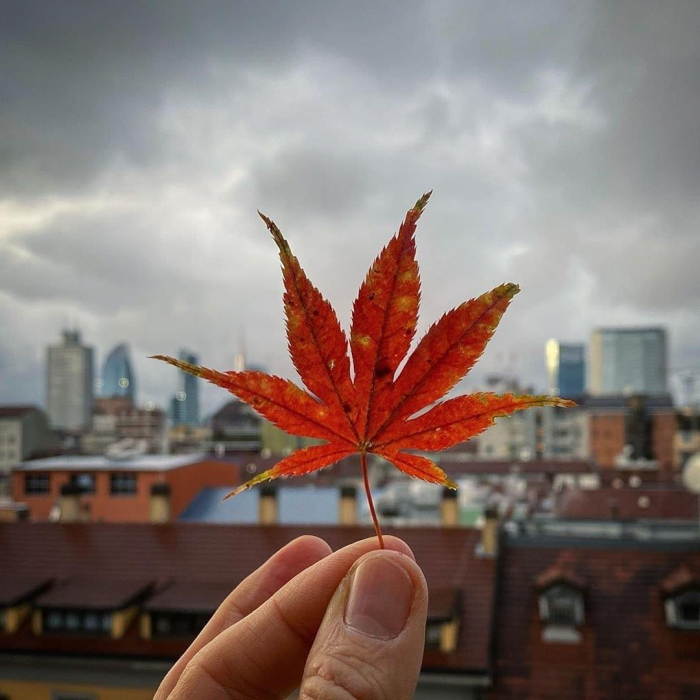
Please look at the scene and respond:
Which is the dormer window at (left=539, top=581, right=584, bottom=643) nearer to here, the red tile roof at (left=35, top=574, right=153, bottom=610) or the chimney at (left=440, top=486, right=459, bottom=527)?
the chimney at (left=440, top=486, right=459, bottom=527)

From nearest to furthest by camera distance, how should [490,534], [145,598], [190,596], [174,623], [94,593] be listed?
[174,623]
[190,596]
[94,593]
[145,598]
[490,534]

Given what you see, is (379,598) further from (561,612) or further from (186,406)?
(186,406)

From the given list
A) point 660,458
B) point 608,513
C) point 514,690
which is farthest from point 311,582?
point 660,458

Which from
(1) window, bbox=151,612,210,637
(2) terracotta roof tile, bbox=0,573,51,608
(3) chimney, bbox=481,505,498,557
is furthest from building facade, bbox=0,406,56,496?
(3) chimney, bbox=481,505,498,557

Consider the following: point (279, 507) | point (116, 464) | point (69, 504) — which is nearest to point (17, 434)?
point (116, 464)

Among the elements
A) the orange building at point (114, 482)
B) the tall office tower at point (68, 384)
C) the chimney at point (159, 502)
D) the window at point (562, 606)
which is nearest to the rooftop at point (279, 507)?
the orange building at point (114, 482)

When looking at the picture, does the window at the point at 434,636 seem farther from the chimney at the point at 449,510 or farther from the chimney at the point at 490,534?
the chimney at the point at 449,510
